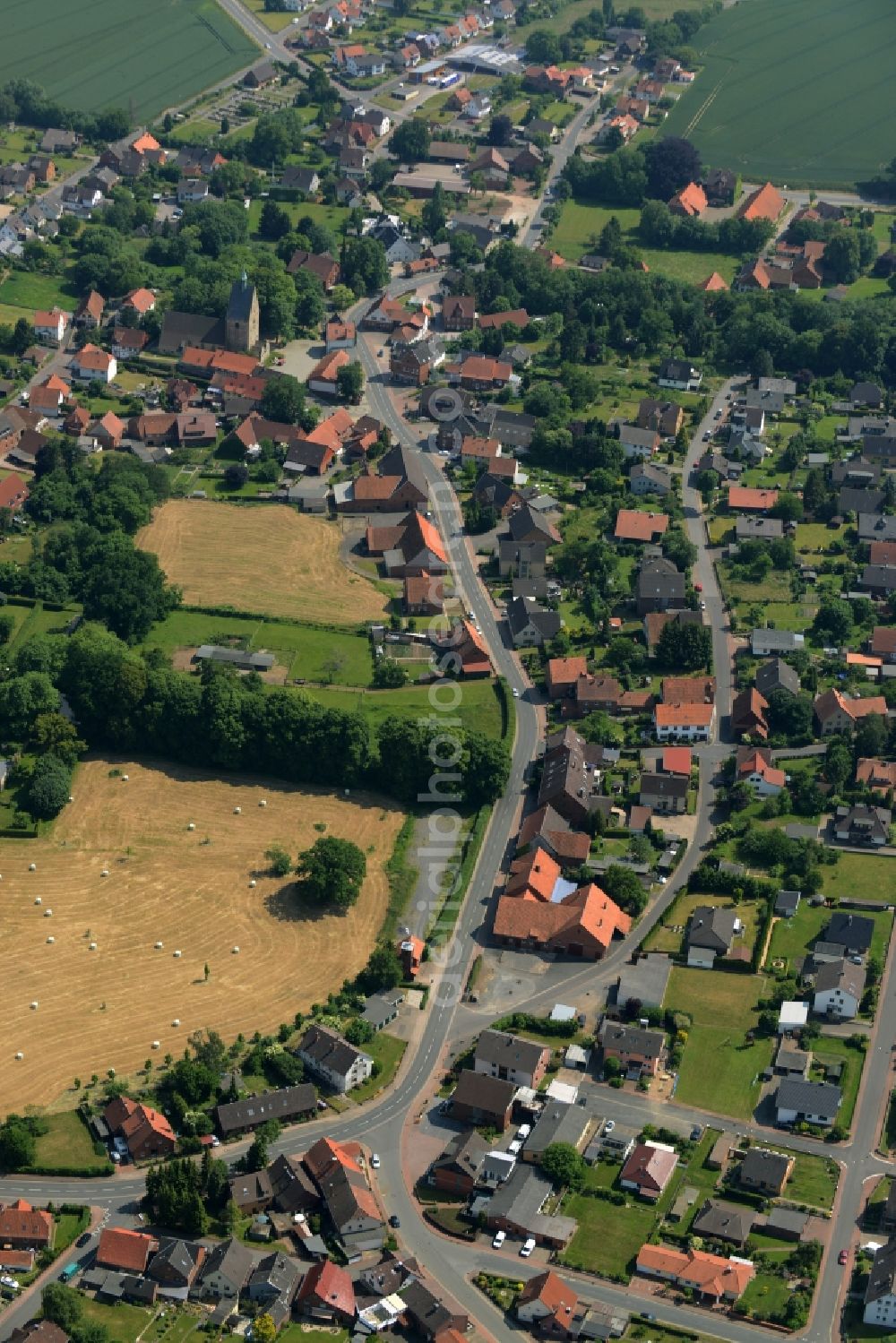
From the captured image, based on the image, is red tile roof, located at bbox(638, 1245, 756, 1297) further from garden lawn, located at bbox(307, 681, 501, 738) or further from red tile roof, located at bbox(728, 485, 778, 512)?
red tile roof, located at bbox(728, 485, 778, 512)

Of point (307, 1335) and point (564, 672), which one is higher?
point (564, 672)

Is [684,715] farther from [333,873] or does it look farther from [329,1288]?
[329,1288]

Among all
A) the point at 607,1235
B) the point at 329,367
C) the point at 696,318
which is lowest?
the point at 607,1235

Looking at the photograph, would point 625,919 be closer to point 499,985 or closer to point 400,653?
point 499,985

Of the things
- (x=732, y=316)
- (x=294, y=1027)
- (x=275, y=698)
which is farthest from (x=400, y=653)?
(x=732, y=316)

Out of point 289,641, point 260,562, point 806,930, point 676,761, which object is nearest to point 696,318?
point 260,562

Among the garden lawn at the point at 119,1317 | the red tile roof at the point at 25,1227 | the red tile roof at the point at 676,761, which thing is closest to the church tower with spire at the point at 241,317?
the red tile roof at the point at 676,761

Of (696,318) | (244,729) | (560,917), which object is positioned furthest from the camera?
(696,318)

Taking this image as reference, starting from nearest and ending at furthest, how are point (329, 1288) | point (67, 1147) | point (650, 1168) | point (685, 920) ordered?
1. point (329, 1288)
2. point (650, 1168)
3. point (67, 1147)
4. point (685, 920)
